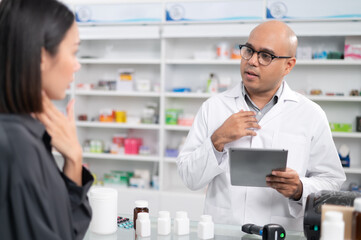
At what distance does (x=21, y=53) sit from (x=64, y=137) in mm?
271

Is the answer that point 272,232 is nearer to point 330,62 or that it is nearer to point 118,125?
point 330,62

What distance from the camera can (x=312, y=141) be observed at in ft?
6.56

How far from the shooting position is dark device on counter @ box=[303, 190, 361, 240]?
136 centimetres

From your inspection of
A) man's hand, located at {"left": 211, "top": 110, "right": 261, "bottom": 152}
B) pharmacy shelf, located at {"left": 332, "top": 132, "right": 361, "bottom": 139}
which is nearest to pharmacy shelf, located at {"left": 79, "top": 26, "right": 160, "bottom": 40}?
pharmacy shelf, located at {"left": 332, "top": 132, "right": 361, "bottom": 139}

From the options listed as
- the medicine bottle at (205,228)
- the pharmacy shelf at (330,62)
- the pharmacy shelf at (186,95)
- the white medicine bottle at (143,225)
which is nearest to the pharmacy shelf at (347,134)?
the pharmacy shelf at (330,62)

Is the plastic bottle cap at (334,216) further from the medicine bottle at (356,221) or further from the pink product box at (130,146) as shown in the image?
the pink product box at (130,146)

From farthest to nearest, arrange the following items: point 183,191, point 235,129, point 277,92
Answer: point 183,191 → point 277,92 → point 235,129

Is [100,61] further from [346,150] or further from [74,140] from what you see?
[74,140]

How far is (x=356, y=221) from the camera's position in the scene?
1181 mm

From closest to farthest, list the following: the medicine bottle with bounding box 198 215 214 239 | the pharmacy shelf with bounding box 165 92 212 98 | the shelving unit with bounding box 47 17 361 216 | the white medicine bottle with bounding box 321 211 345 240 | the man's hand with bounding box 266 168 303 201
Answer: the white medicine bottle with bounding box 321 211 345 240
the medicine bottle with bounding box 198 215 214 239
the man's hand with bounding box 266 168 303 201
the shelving unit with bounding box 47 17 361 216
the pharmacy shelf with bounding box 165 92 212 98

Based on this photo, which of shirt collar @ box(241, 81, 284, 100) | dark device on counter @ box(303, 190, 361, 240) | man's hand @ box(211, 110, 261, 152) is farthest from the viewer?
shirt collar @ box(241, 81, 284, 100)

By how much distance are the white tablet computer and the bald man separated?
0.21 meters

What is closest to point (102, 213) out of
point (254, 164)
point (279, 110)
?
point (254, 164)

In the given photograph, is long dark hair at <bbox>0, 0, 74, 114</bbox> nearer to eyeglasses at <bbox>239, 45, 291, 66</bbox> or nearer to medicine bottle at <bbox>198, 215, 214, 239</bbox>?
medicine bottle at <bbox>198, 215, 214, 239</bbox>
